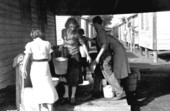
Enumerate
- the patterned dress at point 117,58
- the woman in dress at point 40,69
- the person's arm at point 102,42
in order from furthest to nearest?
the patterned dress at point 117,58 → the person's arm at point 102,42 → the woman in dress at point 40,69

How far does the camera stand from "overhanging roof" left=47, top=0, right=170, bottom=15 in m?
9.90

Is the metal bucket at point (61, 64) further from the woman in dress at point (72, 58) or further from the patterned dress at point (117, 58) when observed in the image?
the patterned dress at point (117, 58)

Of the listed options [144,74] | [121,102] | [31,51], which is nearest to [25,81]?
[31,51]

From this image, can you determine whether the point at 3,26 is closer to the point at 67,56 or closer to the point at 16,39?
the point at 16,39

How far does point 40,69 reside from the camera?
16.9ft

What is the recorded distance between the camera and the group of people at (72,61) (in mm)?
5168

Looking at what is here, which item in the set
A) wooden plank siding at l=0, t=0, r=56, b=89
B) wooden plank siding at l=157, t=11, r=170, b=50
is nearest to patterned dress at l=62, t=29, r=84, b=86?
wooden plank siding at l=0, t=0, r=56, b=89

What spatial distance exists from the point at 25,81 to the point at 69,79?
0.94 m

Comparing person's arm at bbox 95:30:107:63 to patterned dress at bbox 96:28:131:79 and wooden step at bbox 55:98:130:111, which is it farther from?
wooden step at bbox 55:98:130:111

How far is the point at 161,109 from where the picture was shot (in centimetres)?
657

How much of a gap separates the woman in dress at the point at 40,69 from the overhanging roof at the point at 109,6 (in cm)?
512

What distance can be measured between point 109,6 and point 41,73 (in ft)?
20.6

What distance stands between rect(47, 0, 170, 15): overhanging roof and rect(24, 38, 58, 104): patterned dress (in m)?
5.16

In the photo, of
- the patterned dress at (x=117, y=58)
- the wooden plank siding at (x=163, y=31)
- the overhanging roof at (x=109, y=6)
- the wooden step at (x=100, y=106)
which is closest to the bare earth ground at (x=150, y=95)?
the wooden step at (x=100, y=106)
